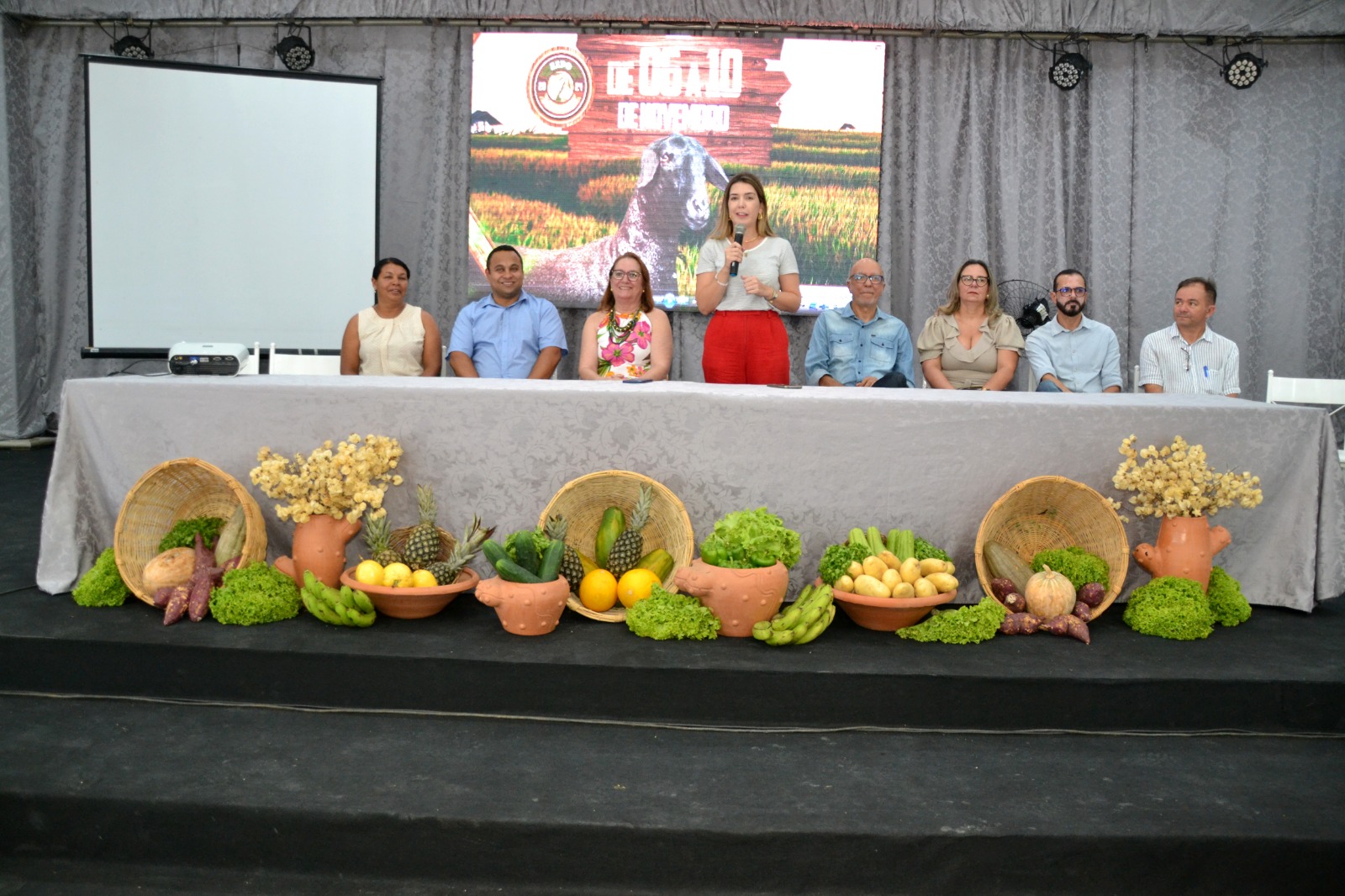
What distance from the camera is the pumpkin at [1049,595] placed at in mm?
2486

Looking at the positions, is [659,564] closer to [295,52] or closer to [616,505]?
[616,505]

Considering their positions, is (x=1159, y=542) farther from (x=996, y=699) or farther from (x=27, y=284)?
(x=27, y=284)

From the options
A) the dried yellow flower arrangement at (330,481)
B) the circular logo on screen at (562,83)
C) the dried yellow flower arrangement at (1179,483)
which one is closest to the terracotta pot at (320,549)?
the dried yellow flower arrangement at (330,481)

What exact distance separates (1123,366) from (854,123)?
6.74ft

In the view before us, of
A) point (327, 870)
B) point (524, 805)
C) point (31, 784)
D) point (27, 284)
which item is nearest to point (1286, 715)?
point (524, 805)

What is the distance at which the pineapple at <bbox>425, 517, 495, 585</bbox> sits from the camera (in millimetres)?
2520

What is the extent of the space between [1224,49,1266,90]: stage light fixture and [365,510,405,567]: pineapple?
5.21m

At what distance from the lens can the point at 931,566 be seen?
2.47m

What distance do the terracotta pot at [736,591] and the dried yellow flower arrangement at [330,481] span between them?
0.83 m

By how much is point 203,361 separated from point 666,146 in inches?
126

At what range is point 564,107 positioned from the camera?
18.1 feet

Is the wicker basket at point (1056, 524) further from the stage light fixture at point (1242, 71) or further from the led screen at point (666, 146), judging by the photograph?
the stage light fixture at point (1242, 71)

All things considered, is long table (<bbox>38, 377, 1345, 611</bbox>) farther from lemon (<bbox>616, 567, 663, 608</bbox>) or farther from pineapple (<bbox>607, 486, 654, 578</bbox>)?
lemon (<bbox>616, 567, 663, 608</bbox>)

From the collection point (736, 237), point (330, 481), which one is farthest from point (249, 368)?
point (736, 237)
